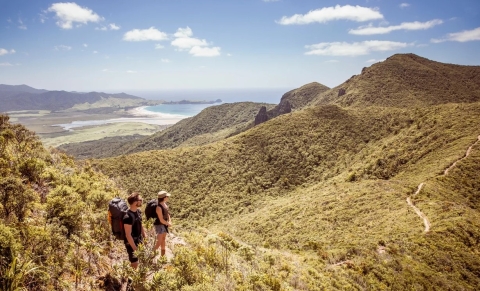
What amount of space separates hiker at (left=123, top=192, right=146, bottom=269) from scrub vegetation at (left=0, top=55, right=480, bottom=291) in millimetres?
486

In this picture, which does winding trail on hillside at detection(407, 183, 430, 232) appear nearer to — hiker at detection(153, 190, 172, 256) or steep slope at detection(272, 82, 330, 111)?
hiker at detection(153, 190, 172, 256)

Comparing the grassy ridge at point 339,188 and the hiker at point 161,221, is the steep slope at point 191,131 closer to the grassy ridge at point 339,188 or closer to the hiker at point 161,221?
the grassy ridge at point 339,188

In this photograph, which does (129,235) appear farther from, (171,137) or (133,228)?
(171,137)

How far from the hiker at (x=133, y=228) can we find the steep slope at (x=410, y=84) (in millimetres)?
100761

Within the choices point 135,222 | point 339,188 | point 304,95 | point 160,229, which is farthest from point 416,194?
point 304,95

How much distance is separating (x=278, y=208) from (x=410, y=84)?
98585 millimetres

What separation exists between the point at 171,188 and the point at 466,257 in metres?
42.3

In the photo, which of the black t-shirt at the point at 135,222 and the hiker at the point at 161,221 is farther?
the hiker at the point at 161,221

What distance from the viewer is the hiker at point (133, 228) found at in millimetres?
6492

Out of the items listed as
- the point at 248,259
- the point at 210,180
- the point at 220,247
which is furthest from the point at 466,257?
the point at 210,180

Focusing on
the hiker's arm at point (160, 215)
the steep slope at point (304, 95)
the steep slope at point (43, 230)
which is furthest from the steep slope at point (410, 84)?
the steep slope at point (43, 230)

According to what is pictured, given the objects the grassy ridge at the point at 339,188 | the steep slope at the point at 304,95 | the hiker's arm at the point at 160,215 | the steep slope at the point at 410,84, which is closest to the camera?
the hiker's arm at the point at 160,215

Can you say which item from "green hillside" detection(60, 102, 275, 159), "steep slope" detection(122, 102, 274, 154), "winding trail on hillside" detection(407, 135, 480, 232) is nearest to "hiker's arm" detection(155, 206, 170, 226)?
"winding trail on hillside" detection(407, 135, 480, 232)

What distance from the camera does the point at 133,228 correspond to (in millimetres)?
6773
